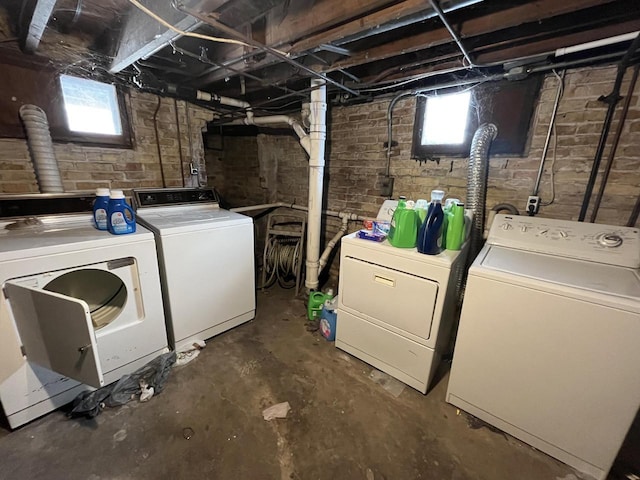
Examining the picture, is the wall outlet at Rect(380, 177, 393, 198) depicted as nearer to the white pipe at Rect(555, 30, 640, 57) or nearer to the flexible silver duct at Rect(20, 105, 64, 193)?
the white pipe at Rect(555, 30, 640, 57)

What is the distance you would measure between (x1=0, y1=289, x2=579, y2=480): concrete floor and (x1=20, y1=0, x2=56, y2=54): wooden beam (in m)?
2.03

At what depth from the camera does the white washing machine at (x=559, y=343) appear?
108 cm

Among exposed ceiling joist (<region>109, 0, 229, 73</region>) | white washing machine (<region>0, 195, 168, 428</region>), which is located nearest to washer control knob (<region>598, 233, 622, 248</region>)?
exposed ceiling joist (<region>109, 0, 229, 73</region>)

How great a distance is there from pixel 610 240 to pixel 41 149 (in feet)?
11.5

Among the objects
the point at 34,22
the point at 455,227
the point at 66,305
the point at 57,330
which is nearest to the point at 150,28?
the point at 34,22

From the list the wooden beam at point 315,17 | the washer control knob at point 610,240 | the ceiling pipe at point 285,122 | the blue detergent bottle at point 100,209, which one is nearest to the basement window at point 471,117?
the washer control knob at point 610,240

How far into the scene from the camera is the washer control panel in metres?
1.38

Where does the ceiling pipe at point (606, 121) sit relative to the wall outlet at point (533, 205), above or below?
above

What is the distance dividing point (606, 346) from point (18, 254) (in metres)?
2.54

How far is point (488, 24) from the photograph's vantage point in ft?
4.11

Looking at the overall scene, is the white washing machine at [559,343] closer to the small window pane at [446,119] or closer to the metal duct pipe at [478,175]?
the metal duct pipe at [478,175]

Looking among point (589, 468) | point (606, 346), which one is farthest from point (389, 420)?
point (606, 346)

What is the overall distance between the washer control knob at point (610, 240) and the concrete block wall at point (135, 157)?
10.1 feet

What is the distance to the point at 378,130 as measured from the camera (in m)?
2.34
